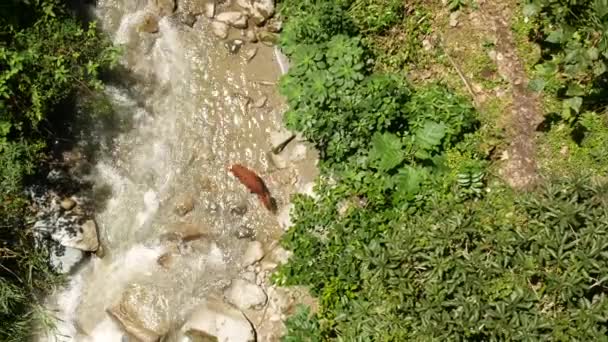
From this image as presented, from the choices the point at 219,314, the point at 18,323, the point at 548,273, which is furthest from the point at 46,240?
the point at 548,273

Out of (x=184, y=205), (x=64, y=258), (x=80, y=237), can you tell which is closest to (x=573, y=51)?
(x=184, y=205)

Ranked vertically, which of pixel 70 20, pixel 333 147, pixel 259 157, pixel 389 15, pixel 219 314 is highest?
pixel 70 20

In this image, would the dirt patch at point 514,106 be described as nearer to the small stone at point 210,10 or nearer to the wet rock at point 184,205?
the small stone at point 210,10

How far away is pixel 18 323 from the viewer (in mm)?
6578

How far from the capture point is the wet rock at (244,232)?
23.4ft

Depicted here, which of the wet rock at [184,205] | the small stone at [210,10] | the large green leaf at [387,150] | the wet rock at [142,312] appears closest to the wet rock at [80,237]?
the wet rock at [142,312]

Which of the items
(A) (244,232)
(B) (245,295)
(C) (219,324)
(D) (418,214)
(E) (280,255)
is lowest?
(C) (219,324)

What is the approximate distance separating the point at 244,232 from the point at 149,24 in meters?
2.67

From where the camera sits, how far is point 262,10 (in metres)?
7.46

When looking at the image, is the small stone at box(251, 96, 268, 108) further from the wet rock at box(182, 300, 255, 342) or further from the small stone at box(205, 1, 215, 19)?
the wet rock at box(182, 300, 255, 342)

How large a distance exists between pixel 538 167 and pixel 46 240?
527 centimetres

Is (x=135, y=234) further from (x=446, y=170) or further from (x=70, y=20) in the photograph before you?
(x=446, y=170)

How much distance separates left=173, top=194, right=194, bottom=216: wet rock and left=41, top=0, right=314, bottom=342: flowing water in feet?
0.05

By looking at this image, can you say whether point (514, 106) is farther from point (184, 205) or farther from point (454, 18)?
point (184, 205)
